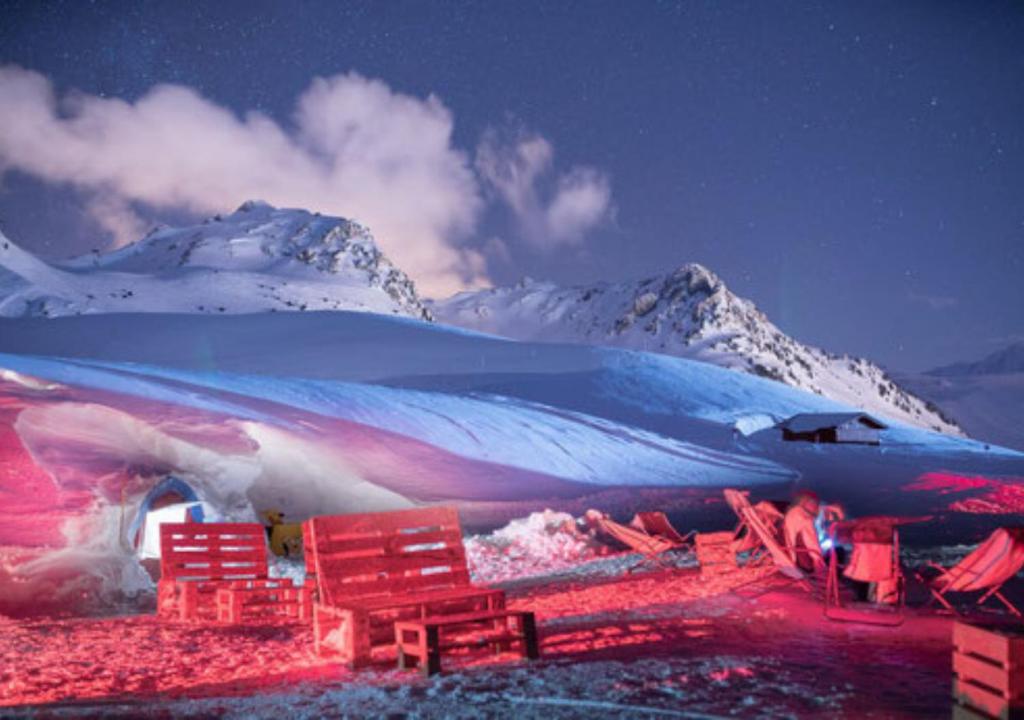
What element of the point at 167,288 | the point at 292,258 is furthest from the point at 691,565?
the point at 292,258

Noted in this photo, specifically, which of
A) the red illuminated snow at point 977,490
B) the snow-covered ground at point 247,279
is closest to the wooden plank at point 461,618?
the red illuminated snow at point 977,490

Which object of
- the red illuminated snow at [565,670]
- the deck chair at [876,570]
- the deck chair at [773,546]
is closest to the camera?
the red illuminated snow at [565,670]

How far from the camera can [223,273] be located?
112812 mm

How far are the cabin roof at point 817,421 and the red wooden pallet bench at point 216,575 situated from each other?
2005cm

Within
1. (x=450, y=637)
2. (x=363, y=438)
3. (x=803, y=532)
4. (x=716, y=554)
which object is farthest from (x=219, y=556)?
(x=363, y=438)

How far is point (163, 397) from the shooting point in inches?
674

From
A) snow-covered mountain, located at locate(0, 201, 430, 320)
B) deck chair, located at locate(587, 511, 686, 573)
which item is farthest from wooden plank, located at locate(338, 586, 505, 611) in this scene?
snow-covered mountain, located at locate(0, 201, 430, 320)

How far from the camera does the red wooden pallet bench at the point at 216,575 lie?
8453 mm

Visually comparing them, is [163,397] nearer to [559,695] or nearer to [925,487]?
[559,695]

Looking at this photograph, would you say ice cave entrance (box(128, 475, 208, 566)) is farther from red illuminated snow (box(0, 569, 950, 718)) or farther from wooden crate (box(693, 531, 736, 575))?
wooden crate (box(693, 531, 736, 575))

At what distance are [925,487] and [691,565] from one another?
1328 cm

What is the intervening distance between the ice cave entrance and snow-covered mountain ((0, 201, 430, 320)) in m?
73.2

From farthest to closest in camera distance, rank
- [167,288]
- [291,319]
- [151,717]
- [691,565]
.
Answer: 1. [167,288]
2. [291,319]
3. [691,565]
4. [151,717]

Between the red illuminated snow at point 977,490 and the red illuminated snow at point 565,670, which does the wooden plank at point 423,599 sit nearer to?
the red illuminated snow at point 565,670
